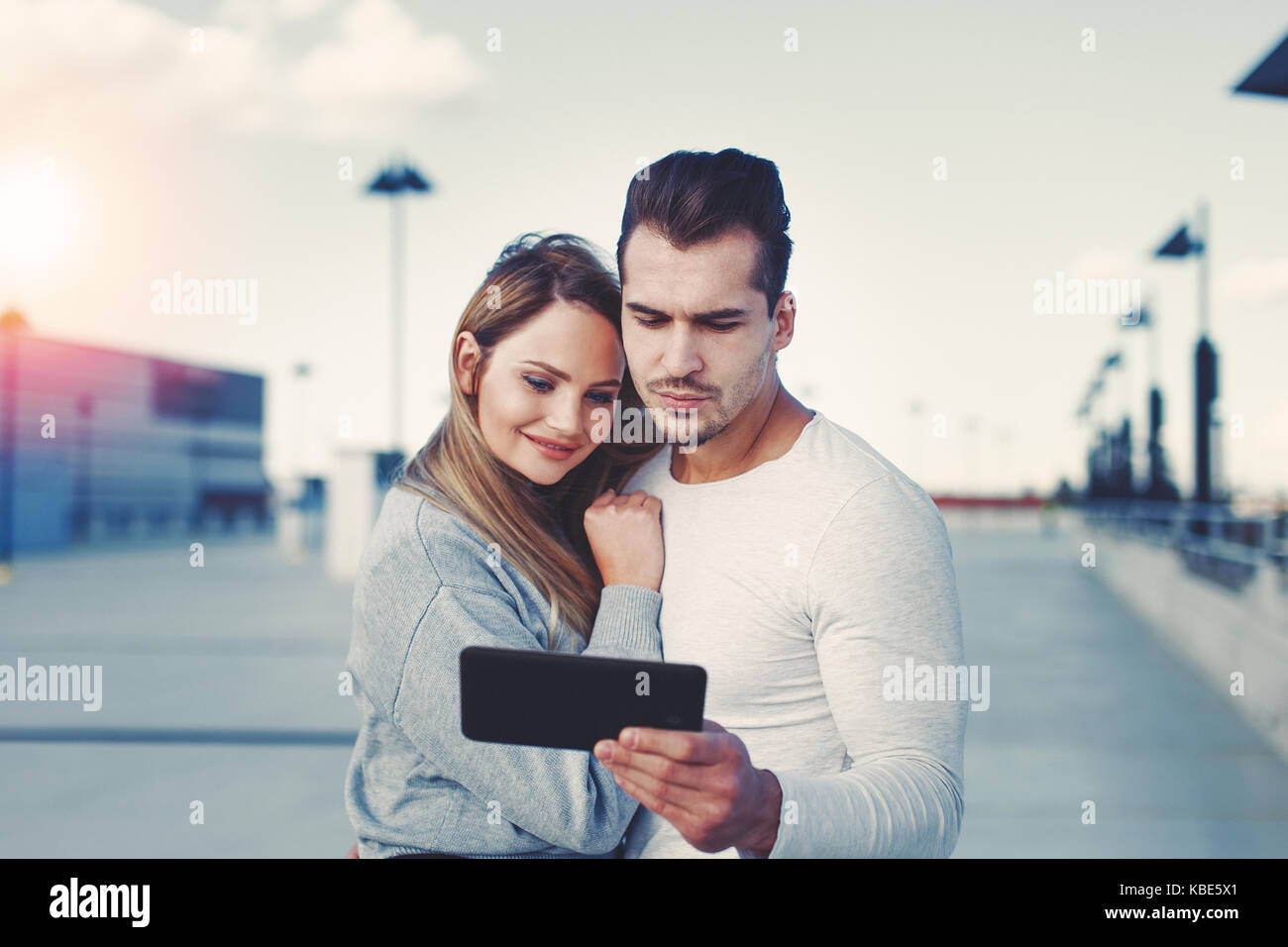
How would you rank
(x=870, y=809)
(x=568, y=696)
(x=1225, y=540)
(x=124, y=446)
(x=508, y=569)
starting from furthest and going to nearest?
1. (x=124, y=446)
2. (x=1225, y=540)
3. (x=508, y=569)
4. (x=870, y=809)
5. (x=568, y=696)

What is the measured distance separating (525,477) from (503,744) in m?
0.57

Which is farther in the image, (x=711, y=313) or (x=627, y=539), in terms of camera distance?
(x=627, y=539)

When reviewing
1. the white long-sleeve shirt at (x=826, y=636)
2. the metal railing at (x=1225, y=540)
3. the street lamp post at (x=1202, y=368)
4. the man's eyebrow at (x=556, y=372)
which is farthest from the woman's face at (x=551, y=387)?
the street lamp post at (x=1202, y=368)

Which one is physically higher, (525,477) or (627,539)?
(525,477)

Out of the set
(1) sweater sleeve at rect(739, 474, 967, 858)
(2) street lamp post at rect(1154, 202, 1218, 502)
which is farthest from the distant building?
(1) sweater sleeve at rect(739, 474, 967, 858)

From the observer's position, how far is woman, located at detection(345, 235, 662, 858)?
1747mm

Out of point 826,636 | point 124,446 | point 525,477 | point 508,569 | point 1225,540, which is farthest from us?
point 124,446

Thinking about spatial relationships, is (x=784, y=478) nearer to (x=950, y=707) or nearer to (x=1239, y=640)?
(x=950, y=707)

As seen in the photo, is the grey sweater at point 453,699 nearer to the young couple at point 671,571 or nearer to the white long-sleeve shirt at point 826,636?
the young couple at point 671,571

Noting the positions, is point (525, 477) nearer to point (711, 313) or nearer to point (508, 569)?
point (508, 569)

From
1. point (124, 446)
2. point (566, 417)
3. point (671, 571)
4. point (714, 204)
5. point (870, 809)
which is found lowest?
point (870, 809)

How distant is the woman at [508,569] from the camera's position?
1.75m

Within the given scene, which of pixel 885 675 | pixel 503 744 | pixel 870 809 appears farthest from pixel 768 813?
pixel 503 744

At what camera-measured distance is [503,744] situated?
1636mm
